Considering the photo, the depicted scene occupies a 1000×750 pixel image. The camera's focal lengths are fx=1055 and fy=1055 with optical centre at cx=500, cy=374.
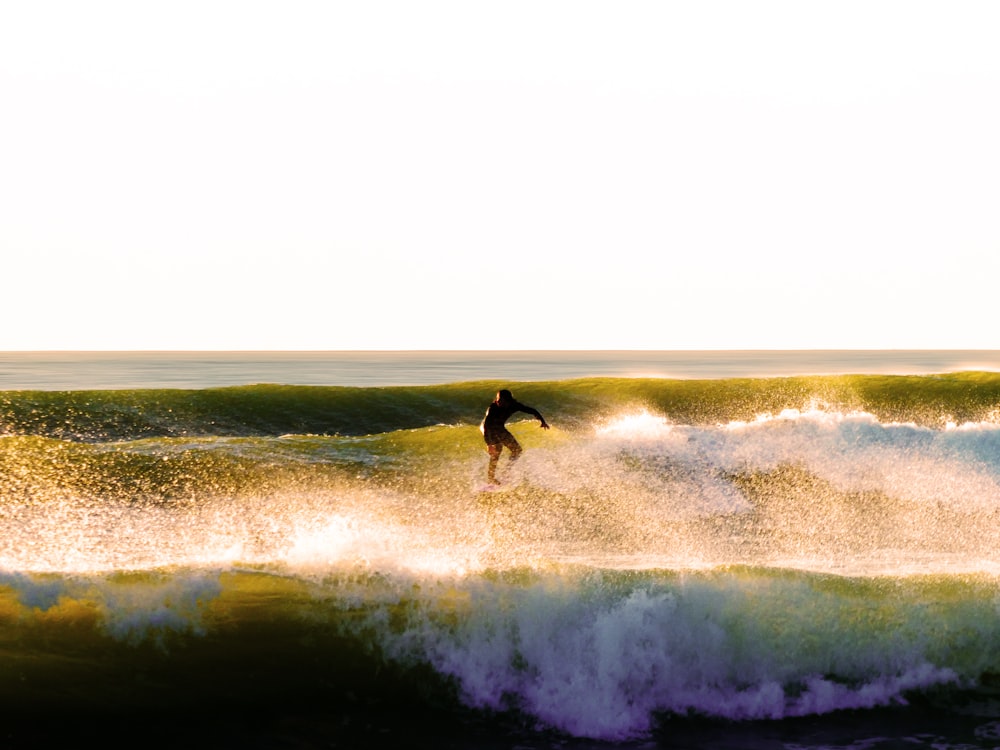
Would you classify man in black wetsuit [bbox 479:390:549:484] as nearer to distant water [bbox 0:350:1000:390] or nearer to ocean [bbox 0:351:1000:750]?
ocean [bbox 0:351:1000:750]

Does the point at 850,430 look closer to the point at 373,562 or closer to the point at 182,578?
the point at 373,562

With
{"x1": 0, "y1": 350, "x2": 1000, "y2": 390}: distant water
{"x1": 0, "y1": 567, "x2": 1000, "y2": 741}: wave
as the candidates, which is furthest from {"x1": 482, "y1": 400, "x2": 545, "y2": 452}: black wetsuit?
{"x1": 0, "y1": 350, "x2": 1000, "y2": 390}: distant water

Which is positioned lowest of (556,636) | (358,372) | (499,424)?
(556,636)

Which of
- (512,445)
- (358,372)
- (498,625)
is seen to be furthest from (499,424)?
(358,372)

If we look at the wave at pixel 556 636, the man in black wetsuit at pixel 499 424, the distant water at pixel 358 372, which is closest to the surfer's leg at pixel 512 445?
the man in black wetsuit at pixel 499 424

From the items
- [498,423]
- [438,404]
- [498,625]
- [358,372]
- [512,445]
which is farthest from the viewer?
[358,372]

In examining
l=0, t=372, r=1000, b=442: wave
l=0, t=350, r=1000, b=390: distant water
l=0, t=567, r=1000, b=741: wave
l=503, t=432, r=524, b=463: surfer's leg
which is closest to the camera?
l=0, t=567, r=1000, b=741: wave

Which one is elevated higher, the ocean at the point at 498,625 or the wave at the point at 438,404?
the wave at the point at 438,404

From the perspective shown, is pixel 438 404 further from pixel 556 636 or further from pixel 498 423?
pixel 556 636

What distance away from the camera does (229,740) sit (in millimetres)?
8609

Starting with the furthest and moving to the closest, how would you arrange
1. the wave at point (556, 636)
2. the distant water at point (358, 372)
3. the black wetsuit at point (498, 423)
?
the distant water at point (358, 372) → the black wetsuit at point (498, 423) → the wave at point (556, 636)

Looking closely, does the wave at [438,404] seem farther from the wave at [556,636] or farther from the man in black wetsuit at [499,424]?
the wave at [556,636]

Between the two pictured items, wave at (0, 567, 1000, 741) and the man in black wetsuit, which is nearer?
wave at (0, 567, 1000, 741)

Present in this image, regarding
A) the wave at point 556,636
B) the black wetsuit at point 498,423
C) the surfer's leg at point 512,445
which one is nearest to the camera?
the wave at point 556,636
